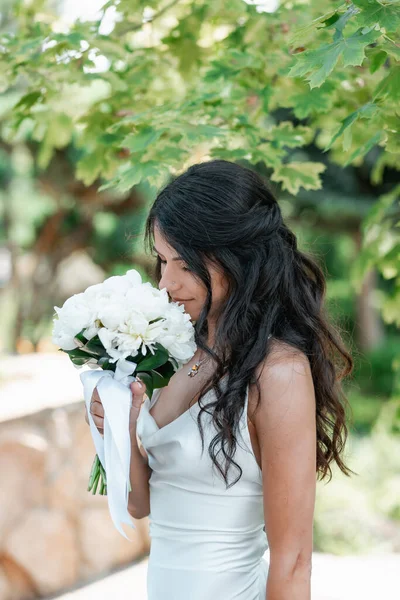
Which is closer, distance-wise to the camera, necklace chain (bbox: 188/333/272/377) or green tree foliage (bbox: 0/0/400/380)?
necklace chain (bbox: 188/333/272/377)

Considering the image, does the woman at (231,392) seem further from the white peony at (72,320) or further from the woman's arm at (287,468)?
the white peony at (72,320)

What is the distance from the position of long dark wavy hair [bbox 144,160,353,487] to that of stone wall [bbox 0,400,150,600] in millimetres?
2372

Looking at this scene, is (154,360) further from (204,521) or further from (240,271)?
(204,521)

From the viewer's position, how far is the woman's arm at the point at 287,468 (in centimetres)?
167

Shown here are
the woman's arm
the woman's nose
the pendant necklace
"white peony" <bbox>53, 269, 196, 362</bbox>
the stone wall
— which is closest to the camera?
the woman's arm

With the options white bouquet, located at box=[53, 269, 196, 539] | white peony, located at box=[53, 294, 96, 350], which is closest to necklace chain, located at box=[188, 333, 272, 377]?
white bouquet, located at box=[53, 269, 196, 539]

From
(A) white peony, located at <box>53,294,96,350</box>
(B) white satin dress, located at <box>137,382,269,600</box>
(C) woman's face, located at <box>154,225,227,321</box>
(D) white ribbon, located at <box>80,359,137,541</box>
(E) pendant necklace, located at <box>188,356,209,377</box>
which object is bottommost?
(B) white satin dress, located at <box>137,382,269,600</box>

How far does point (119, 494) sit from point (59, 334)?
0.42 metres

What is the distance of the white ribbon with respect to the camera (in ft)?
5.90

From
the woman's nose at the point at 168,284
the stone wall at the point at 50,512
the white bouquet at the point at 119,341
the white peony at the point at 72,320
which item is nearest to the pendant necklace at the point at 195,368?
the white bouquet at the point at 119,341

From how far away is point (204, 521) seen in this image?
6.15 feet

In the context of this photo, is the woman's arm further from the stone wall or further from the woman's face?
the stone wall

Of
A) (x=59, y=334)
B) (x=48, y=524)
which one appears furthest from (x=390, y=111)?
(x=48, y=524)

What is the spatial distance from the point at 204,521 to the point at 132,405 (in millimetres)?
347
